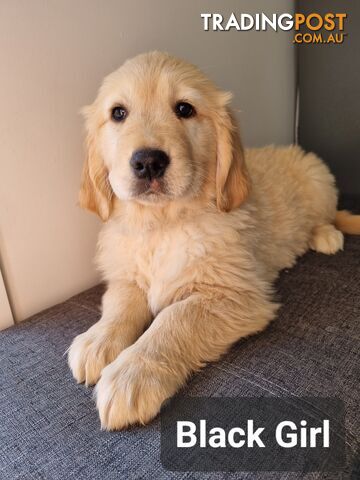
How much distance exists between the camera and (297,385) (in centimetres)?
111

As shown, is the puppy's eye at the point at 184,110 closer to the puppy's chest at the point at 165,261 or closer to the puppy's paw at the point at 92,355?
the puppy's chest at the point at 165,261

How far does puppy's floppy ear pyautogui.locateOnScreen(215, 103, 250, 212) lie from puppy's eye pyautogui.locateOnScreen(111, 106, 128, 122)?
12.7 inches

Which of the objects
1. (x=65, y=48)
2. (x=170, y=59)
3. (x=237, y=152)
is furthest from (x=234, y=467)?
(x=65, y=48)

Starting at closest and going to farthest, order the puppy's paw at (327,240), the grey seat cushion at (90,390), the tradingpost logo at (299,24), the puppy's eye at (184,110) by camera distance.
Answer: the grey seat cushion at (90,390)
the puppy's eye at (184,110)
the puppy's paw at (327,240)
the tradingpost logo at (299,24)

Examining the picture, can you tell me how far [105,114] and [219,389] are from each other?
0.98 m

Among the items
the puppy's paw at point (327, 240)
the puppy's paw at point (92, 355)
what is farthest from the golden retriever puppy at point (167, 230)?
the puppy's paw at point (327, 240)

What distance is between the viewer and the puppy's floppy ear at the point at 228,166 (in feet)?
4.78

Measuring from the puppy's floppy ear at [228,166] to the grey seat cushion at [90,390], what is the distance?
0.45 metres

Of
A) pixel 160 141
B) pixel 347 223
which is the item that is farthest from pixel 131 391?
pixel 347 223

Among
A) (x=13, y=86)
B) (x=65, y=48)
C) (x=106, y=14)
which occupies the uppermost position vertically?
(x=106, y=14)

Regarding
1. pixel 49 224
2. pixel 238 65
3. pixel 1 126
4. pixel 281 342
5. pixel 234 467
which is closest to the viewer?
pixel 234 467

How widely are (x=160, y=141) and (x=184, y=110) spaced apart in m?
0.23

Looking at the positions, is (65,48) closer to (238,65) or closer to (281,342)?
(238,65)

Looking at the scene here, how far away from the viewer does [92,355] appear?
47.6 inches
